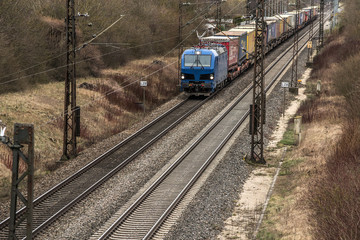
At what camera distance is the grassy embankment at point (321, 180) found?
1242cm

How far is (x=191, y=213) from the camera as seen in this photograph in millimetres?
16391

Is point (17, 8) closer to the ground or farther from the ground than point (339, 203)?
farther from the ground

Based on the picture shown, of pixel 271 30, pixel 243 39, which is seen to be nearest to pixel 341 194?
pixel 243 39

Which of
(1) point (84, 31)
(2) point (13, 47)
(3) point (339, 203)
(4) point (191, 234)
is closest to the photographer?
(3) point (339, 203)

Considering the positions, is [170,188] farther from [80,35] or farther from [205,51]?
[80,35]

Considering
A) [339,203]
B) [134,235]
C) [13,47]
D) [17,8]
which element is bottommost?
[134,235]

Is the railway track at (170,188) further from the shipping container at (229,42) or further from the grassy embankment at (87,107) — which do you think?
the shipping container at (229,42)

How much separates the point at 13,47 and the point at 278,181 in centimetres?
1887

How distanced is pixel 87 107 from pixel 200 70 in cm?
747

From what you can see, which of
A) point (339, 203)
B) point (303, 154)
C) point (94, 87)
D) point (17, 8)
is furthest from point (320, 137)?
point (17, 8)

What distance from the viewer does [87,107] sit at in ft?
102

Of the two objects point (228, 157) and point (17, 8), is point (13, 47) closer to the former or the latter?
point (17, 8)

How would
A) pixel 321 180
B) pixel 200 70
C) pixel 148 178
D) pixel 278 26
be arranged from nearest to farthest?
pixel 321 180
pixel 148 178
pixel 200 70
pixel 278 26

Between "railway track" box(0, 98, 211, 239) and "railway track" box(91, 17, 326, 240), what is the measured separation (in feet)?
6.10
